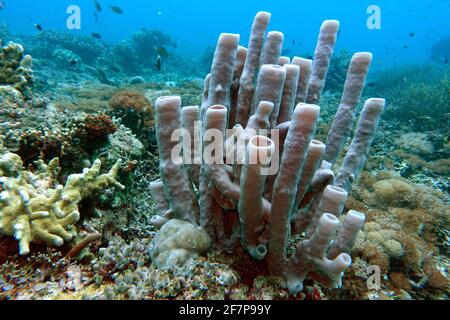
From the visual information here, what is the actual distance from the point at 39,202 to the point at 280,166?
1992mm

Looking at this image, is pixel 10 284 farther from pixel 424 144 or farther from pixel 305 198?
pixel 424 144

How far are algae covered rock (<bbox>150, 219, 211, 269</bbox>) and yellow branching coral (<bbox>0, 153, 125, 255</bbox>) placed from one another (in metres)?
0.75

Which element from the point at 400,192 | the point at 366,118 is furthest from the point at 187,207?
the point at 400,192


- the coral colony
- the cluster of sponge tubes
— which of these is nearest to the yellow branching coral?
the coral colony

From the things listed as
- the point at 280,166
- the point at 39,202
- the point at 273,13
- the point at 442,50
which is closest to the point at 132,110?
the point at 39,202

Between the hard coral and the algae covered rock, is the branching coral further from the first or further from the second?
the algae covered rock

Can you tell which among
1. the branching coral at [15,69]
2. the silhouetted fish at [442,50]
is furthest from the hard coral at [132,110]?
the silhouetted fish at [442,50]

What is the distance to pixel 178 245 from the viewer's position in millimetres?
2172

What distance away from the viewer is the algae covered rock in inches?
83.0

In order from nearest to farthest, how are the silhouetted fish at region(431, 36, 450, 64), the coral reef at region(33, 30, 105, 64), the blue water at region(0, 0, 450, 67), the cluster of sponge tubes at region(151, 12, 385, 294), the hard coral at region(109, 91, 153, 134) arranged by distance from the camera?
1. the cluster of sponge tubes at region(151, 12, 385, 294)
2. the hard coral at region(109, 91, 153, 134)
3. the coral reef at region(33, 30, 105, 64)
4. the silhouetted fish at region(431, 36, 450, 64)
5. the blue water at region(0, 0, 450, 67)

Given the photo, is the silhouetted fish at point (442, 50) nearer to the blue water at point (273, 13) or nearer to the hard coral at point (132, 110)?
the hard coral at point (132, 110)

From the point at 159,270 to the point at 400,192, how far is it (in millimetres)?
4718

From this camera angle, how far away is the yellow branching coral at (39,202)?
2.02 meters

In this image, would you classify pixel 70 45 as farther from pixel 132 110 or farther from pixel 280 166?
pixel 280 166
